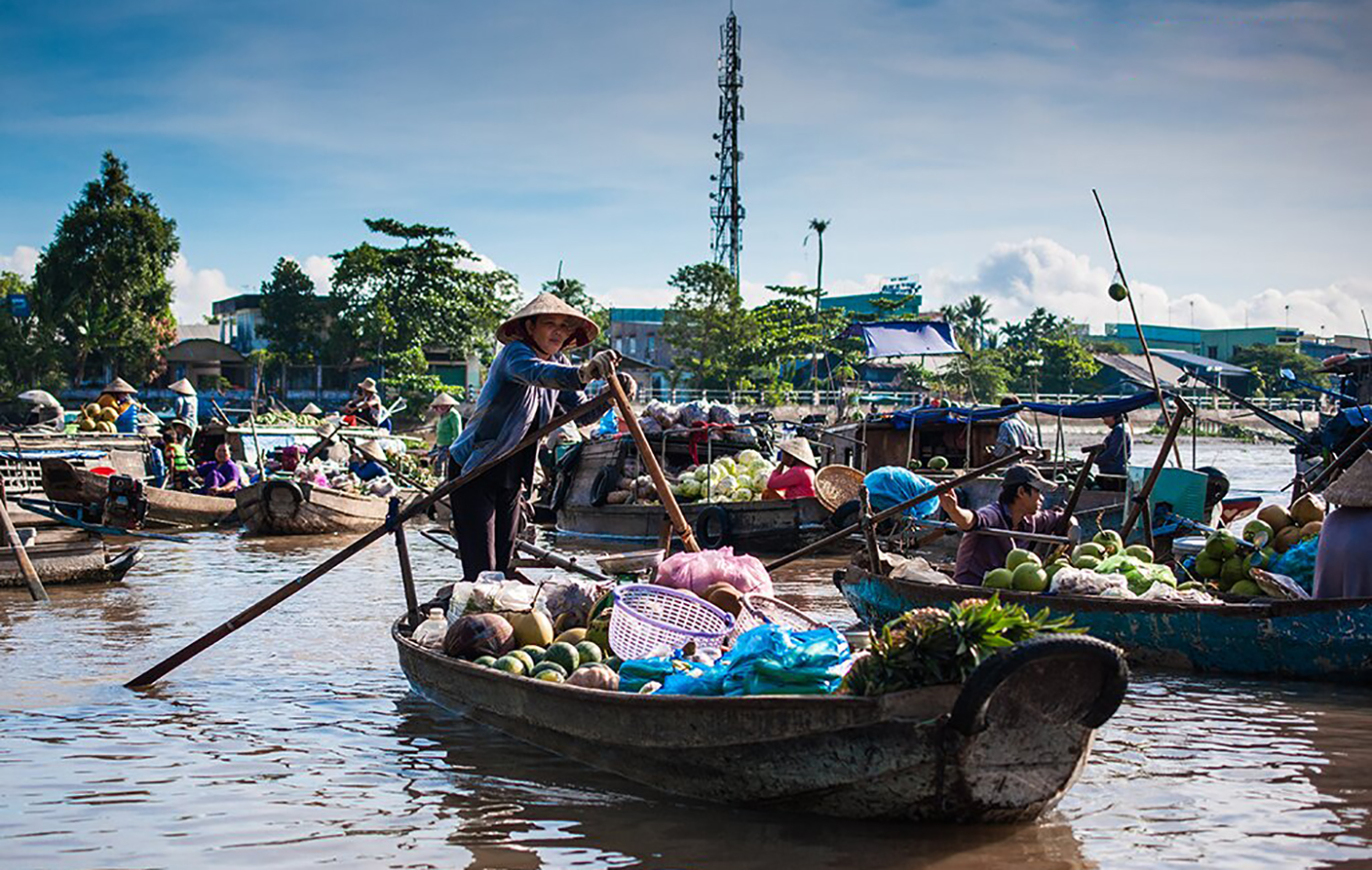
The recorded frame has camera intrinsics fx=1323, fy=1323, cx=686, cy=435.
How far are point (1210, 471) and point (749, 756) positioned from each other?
811cm

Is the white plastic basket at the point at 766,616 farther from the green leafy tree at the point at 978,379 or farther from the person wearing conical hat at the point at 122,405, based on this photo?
the green leafy tree at the point at 978,379

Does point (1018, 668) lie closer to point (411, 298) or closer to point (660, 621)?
point (660, 621)

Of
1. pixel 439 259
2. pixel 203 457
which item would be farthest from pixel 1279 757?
pixel 439 259

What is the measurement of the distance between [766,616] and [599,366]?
1263 millimetres

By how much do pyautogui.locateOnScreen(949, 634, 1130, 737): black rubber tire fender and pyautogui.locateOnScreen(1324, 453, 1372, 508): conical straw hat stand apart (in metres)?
2.98

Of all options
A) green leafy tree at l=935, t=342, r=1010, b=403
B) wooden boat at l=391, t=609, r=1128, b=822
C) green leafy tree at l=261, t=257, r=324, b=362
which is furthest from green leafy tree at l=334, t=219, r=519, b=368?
wooden boat at l=391, t=609, r=1128, b=822

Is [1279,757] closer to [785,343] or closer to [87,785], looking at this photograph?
[87,785]

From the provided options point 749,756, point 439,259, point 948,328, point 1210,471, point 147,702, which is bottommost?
point 147,702

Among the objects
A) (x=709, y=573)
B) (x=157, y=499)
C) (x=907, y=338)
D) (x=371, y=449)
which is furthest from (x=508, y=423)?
(x=907, y=338)

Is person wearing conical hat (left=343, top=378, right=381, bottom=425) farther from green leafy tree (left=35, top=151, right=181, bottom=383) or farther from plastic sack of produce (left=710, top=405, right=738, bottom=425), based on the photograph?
green leafy tree (left=35, top=151, right=181, bottom=383)

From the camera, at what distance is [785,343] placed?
1741 inches

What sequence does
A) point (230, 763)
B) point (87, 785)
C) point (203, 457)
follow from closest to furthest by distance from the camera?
point (87, 785) → point (230, 763) → point (203, 457)

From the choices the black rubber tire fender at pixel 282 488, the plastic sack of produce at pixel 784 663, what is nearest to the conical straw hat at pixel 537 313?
the plastic sack of produce at pixel 784 663

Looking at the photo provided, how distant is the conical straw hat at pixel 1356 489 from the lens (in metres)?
6.10
